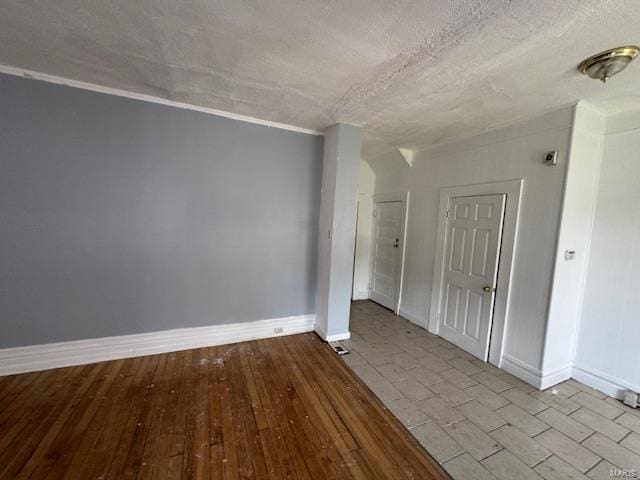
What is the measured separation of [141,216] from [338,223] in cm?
208

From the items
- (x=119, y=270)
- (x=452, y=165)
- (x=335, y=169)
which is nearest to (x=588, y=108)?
(x=452, y=165)

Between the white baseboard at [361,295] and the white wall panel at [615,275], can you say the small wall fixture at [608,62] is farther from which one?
the white baseboard at [361,295]

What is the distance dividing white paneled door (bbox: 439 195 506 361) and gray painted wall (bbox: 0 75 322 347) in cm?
176

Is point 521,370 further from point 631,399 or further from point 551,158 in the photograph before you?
point 551,158

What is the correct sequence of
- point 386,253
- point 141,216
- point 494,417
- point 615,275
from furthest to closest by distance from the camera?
point 386,253 → point 141,216 → point 615,275 → point 494,417

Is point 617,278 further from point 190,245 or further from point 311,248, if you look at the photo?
point 190,245

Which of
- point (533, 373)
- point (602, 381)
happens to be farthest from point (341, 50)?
point (602, 381)

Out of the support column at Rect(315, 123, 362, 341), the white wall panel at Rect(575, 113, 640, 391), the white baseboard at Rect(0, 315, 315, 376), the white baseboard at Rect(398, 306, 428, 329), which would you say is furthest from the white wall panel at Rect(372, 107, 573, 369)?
the white baseboard at Rect(0, 315, 315, 376)

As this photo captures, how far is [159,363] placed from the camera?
252 cm

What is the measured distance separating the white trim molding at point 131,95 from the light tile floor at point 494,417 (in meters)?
2.81

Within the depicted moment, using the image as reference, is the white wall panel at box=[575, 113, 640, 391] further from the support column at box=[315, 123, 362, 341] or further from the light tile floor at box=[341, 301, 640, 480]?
the support column at box=[315, 123, 362, 341]

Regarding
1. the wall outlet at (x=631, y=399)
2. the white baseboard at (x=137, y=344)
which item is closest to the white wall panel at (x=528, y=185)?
the wall outlet at (x=631, y=399)

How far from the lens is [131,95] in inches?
95.5

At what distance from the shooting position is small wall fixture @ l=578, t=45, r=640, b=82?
1.47 metres
